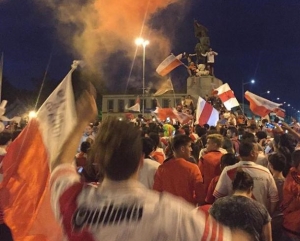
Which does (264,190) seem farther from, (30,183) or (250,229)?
(30,183)

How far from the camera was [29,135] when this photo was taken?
316 centimetres

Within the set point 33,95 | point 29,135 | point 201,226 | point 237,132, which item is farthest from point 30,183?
point 33,95

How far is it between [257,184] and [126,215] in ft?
10.4

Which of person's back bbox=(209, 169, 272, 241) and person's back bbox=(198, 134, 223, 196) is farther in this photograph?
person's back bbox=(198, 134, 223, 196)

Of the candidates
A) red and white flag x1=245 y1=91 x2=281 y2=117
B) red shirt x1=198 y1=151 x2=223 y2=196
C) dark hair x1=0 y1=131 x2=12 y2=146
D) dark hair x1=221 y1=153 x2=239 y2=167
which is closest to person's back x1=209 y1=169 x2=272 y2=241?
dark hair x1=221 y1=153 x2=239 y2=167

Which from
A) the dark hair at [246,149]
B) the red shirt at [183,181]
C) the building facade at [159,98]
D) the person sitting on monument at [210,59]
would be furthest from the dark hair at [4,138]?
the person sitting on monument at [210,59]

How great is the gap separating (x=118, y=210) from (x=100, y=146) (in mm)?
397

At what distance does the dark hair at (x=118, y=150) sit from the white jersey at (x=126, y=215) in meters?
0.06

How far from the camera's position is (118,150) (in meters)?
2.02

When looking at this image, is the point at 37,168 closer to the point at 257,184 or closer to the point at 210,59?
the point at 257,184

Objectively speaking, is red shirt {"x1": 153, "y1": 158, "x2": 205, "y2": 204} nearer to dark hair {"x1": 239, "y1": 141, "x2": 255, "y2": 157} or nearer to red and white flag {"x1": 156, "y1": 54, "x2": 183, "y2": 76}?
dark hair {"x1": 239, "y1": 141, "x2": 255, "y2": 157}

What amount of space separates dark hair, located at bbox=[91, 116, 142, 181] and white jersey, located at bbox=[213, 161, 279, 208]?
9.01ft

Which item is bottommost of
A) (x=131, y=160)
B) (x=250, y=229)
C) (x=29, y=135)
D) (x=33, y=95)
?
(x=250, y=229)

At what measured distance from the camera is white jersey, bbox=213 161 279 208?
4.63 meters
